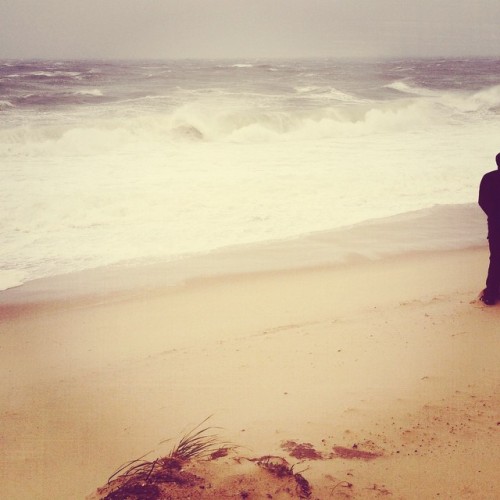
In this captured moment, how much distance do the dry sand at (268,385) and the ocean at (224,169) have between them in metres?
1.09

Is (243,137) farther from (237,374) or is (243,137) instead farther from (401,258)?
(237,374)

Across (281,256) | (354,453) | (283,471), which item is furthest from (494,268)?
(283,471)

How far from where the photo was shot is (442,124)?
1473 centimetres

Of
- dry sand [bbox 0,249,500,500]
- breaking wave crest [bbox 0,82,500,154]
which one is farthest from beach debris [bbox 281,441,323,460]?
breaking wave crest [bbox 0,82,500,154]

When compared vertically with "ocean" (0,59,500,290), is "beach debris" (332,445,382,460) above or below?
below

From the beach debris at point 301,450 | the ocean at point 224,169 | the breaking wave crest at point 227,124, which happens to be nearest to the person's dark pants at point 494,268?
the ocean at point 224,169

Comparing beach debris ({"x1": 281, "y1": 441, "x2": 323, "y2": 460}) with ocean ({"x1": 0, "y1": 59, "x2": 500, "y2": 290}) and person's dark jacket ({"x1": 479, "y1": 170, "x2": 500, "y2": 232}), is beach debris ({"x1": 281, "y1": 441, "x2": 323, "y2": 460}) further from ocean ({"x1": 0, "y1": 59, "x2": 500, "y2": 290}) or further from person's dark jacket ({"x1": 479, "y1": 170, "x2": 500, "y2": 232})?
ocean ({"x1": 0, "y1": 59, "x2": 500, "y2": 290})

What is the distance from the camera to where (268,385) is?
8.50 ft

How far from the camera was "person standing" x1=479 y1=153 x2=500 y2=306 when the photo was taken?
10.9ft

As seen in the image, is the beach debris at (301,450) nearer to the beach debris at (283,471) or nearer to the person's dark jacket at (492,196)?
the beach debris at (283,471)

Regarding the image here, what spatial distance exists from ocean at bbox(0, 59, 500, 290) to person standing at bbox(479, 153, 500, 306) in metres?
1.45

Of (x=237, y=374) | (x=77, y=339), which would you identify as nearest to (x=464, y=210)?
(x=237, y=374)

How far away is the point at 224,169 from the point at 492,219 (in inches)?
234

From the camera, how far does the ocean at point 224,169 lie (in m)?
5.34
